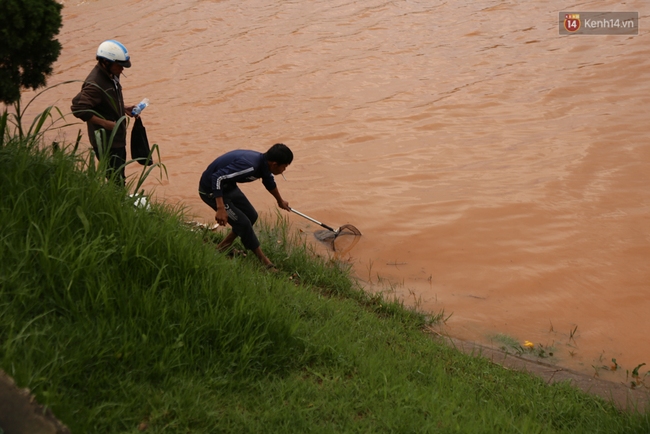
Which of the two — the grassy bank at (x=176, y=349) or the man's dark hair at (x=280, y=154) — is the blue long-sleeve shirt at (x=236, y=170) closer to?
the man's dark hair at (x=280, y=154)

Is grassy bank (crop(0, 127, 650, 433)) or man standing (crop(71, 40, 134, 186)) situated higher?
man standing (crop(71, 40, 134, 186))

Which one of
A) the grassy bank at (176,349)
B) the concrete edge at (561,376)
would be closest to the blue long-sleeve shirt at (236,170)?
the grassy bank at (176,349)

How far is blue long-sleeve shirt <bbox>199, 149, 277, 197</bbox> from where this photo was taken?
18.6ft

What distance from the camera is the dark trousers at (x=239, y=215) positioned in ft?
18.6

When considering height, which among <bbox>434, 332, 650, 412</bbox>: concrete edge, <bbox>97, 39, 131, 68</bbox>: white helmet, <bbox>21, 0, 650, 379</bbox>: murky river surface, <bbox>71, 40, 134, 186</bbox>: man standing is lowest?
<bbox>434, 332, 650, 412</bbox>: concrete edge

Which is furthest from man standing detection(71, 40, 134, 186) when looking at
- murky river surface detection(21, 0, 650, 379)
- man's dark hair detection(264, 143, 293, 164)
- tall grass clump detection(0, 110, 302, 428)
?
murky river surface detection(21, 0, 650, 379)

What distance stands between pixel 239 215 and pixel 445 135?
17.5 ft

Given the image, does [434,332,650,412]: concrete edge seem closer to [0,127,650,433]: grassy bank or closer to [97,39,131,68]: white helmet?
[0,127,650,433]: grassy bank

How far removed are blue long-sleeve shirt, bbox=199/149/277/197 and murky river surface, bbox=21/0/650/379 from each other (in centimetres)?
158

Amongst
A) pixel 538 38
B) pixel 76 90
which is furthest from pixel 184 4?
pixel 538 38

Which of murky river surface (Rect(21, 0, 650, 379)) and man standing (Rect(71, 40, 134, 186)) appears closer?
man standing (Rect(71, 40, 134, 186))

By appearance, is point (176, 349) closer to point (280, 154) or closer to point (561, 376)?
point (280, 154)

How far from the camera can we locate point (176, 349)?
3.37 metres

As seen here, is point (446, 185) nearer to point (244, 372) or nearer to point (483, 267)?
point (483, 267)
